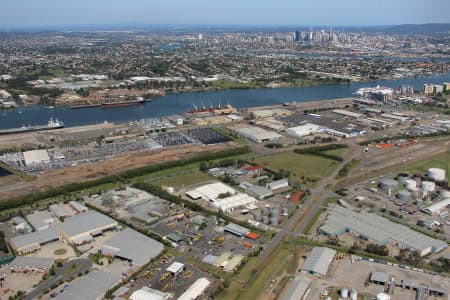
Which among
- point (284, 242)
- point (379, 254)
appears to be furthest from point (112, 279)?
point (379, 254)

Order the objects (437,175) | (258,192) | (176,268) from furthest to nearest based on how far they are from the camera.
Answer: (437,175), (258,192), (176,268)

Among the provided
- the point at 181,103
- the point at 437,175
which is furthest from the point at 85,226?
the point at 181,103

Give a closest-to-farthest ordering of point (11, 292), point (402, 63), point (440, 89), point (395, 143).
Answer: point (11, 292) → point (395, 143) → point (440, 89) → point (402, 63)

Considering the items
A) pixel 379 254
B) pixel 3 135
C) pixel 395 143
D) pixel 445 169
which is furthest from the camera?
pixel 3 135

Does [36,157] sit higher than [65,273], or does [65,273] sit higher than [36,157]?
[36,157]

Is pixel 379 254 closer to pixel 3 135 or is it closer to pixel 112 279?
pixel 112 279

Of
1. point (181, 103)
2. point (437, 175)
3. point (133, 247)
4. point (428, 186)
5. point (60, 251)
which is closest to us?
point (133, 247)

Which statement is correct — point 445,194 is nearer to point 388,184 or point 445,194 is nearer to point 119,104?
point 388,184
